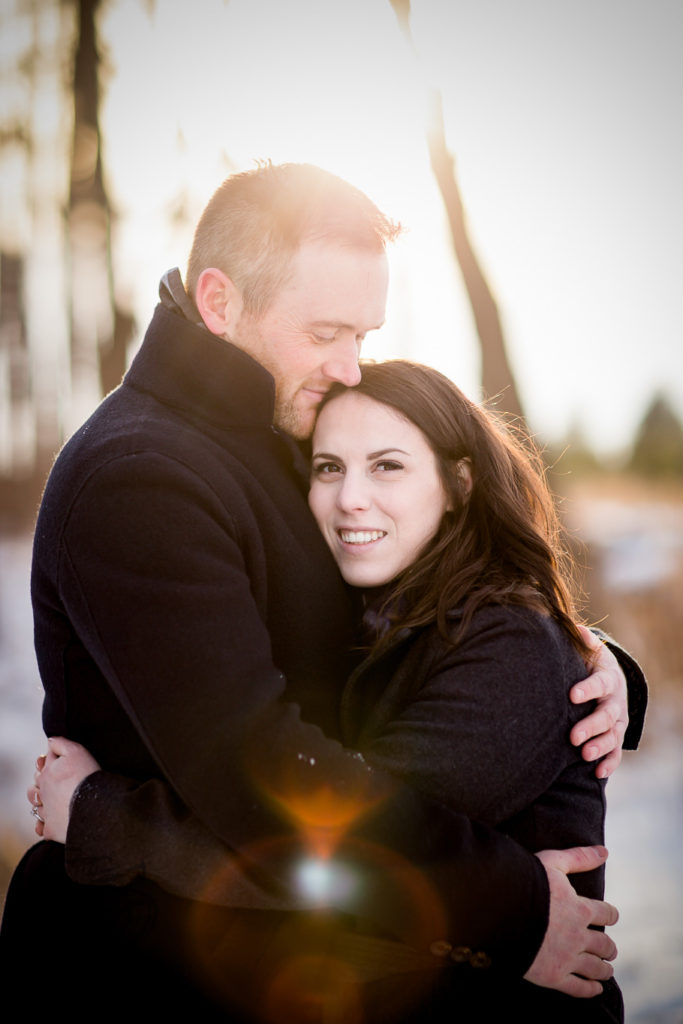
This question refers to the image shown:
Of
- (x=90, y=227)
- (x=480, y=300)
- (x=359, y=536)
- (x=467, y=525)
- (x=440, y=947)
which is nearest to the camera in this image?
(x=440, y=947)

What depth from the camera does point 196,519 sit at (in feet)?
5.18

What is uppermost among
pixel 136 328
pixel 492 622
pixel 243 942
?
pixel 136 328

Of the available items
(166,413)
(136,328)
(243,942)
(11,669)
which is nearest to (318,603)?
(166,413)

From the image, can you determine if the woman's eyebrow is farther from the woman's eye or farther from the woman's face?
the woman's eye

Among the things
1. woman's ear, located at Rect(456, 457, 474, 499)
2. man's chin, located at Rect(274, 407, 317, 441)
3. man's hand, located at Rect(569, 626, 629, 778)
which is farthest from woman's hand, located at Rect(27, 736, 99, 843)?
woman's ear, located at Rect(456, 457, 474, 499)

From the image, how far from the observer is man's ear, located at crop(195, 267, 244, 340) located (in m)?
2.08

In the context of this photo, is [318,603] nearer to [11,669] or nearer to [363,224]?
[363,224]

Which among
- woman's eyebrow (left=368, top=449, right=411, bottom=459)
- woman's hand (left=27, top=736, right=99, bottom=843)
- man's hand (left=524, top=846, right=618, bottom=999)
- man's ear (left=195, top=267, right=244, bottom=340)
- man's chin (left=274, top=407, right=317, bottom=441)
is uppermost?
man's ear (left=195, top=267, right=244, bottom=340)

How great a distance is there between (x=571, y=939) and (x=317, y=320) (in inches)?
59.3

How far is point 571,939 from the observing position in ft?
5.67

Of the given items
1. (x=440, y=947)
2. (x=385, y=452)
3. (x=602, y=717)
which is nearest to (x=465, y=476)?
(x=385, y=452)

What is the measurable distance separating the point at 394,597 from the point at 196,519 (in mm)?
709

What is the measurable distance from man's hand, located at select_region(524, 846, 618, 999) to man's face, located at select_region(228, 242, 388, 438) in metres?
1.26

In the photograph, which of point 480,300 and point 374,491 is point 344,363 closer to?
point 374,491
